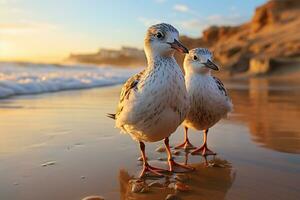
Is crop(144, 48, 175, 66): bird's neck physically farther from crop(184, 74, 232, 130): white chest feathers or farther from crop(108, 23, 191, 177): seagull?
crop(184, 74, 232, 130): white chest feathers

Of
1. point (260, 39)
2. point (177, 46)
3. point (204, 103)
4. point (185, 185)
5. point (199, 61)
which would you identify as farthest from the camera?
point (260, 39)

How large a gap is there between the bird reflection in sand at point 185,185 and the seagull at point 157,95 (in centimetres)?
21

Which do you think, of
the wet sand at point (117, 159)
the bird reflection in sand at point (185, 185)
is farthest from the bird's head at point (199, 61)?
the bird reflection in sand at point (185, 185)

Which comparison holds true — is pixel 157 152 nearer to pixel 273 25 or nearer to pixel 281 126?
pixel 281 126

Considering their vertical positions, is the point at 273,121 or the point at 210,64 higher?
the point at 210,64

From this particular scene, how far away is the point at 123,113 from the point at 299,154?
2.12 m

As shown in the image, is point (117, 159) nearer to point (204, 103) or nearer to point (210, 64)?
point (204, 103)

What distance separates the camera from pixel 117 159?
4137 millimetres

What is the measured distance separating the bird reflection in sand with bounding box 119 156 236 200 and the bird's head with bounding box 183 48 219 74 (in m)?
1.41

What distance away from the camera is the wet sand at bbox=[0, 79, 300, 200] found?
10.3 ft

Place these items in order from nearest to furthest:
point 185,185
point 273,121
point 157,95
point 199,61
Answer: point 185,185 < point 157,95 < point 199,61 < point 273,121

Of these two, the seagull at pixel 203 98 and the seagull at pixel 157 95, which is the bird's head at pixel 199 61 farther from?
the seagull at pixel 157 95

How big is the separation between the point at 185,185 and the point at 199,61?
1984 mm

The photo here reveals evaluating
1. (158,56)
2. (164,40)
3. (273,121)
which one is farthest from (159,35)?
(273,121)
